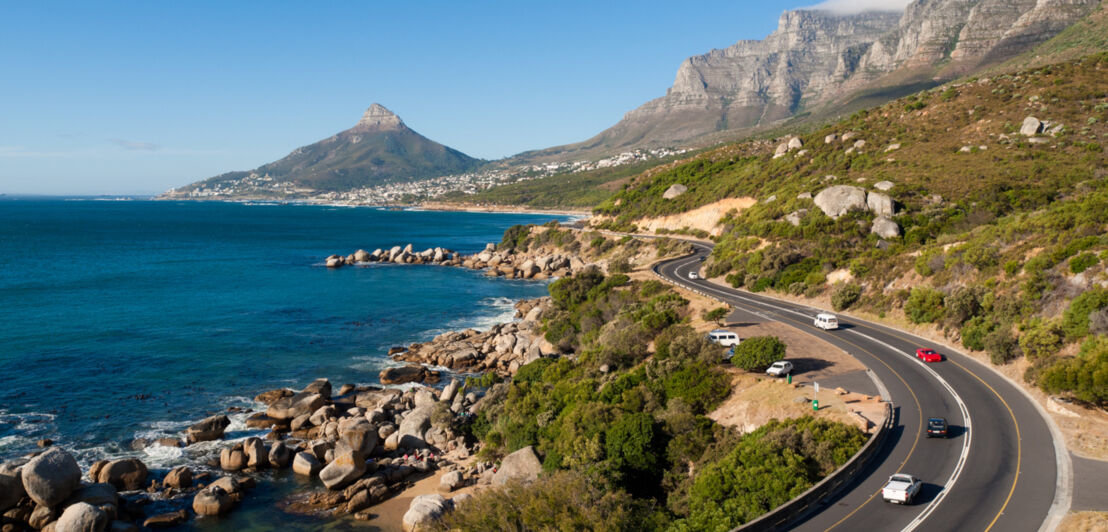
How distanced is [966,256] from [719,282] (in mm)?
20690

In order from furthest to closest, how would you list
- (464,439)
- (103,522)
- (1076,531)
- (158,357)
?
(158,357), (464,439), (103,522), (1076,531)

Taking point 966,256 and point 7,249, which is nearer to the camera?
point 966,256

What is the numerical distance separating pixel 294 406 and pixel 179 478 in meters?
8.40

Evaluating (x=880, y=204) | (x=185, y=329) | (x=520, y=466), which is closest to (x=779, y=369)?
(x=520, y=466)

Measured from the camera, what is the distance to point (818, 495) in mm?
18344

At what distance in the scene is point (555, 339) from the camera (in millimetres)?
46594

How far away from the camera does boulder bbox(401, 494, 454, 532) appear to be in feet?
74.8

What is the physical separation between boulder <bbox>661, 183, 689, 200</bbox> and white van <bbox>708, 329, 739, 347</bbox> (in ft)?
223

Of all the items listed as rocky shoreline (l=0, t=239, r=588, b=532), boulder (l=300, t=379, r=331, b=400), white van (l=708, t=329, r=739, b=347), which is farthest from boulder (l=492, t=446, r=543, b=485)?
boulder (l=300, t=379, r=331, b=400)

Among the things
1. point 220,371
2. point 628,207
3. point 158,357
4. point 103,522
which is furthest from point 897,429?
point 628,207

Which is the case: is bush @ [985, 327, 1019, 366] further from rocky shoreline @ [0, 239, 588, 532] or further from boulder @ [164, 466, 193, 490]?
boulder @ [164, 466, 193, 490]

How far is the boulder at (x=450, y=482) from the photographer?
26469mm

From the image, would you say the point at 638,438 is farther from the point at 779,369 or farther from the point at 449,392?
the point at 449,392

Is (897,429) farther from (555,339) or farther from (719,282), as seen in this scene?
(719,282)
